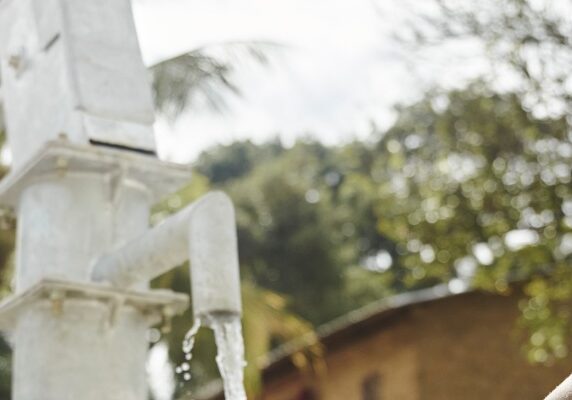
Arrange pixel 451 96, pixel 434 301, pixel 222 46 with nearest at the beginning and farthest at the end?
pixel 222 46 < pixel 451 96 < pixel 434 301

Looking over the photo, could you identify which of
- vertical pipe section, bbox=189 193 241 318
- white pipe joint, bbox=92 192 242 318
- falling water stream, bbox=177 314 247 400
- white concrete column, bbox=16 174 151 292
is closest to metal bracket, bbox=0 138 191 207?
white concrete column, bbox=16 174 151 292

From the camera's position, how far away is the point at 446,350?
19.4 meters

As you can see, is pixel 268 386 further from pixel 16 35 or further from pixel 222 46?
pixel 16 35

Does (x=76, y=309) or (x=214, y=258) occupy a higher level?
(x=214, y=258)

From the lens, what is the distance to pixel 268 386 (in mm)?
22844

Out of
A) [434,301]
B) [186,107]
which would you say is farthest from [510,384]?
[186,107]

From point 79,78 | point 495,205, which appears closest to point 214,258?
Answer: point 79,78

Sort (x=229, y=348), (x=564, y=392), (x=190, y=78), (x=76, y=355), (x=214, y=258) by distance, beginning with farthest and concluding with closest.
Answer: (x=190, y=78), (x=76, y=355), (x=229, y=348), (x=214, y=258), (x=564, y=392)

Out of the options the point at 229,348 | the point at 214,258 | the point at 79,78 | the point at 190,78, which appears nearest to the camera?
the point at 214,258

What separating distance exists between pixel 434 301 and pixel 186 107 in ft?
22.2

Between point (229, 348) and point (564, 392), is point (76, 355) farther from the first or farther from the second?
point (564, 392)

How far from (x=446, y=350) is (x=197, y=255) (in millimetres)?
15344

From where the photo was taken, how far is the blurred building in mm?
19203

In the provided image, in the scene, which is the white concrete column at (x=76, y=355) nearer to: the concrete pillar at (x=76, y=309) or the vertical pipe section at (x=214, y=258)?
the concrete pillar at (x=76, y=309)
